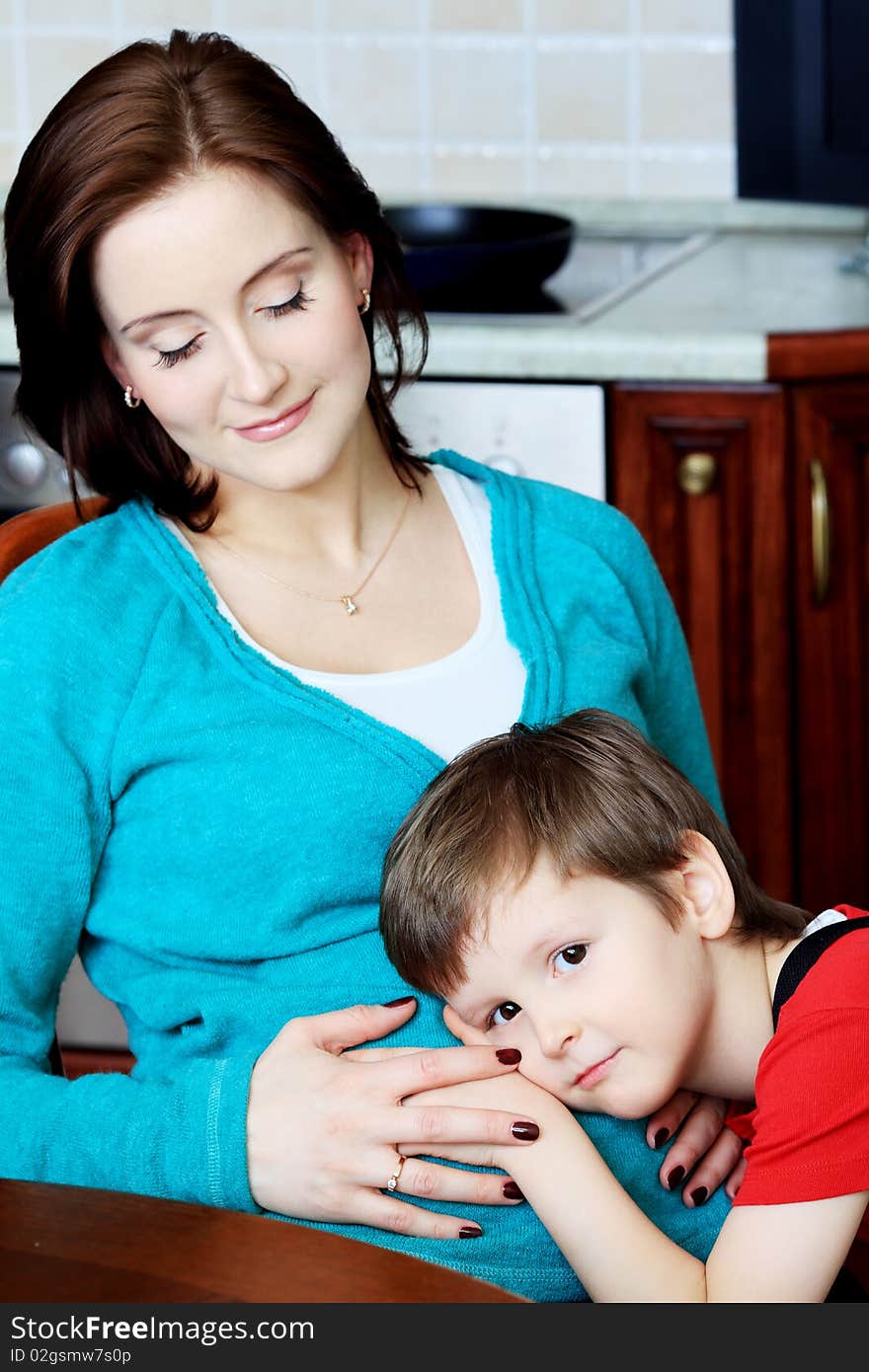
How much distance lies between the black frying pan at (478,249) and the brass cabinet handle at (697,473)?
34 centimetres

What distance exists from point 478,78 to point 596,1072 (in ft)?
6.15

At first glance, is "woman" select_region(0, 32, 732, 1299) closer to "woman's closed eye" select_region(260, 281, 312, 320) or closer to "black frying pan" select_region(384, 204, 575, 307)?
"woman's closed eye" select_region(260, 281, 312, 320)

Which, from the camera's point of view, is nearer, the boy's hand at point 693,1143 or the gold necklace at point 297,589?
the boy's hand at point 693,1143

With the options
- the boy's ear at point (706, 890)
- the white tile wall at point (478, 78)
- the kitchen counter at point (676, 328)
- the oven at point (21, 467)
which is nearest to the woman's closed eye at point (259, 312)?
the boy's ear at point (706, 890)

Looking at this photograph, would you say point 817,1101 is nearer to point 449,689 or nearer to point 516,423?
point 449,689

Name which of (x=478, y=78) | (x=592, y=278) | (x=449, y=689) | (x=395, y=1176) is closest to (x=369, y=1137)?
(x=395, y=1176)

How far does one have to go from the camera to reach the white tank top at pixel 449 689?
46.1 inches

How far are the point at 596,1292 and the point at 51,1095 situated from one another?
1.19ft

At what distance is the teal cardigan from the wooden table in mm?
278

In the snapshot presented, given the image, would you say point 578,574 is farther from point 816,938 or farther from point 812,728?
point 812,728

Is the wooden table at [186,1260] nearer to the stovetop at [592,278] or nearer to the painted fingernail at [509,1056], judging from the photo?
the painted fingernail at [509,1056]

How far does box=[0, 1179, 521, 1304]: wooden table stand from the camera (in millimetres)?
653

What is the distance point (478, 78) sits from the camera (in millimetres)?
2461

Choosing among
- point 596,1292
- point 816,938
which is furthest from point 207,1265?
point 816,938
